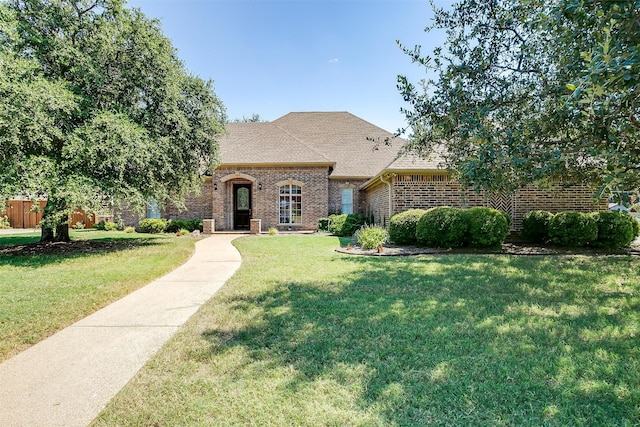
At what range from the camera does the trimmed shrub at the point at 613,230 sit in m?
10.3

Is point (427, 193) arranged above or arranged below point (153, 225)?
above

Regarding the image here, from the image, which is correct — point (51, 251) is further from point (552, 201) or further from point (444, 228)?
point (552, 201)

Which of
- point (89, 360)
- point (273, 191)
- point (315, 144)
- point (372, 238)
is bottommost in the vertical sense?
point (89, 360)

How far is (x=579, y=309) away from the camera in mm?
4637

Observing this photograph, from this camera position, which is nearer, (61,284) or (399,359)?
(399,359)

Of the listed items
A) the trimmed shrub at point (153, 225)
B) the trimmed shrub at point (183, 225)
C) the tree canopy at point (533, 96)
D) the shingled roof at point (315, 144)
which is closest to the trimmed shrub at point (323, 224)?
the shingled roof at point (315, 144)

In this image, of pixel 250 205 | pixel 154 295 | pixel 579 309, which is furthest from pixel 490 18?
pixel 250 205

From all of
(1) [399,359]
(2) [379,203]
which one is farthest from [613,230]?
(1) [399,359]

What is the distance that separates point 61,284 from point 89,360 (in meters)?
3.78

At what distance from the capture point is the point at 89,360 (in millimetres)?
3301

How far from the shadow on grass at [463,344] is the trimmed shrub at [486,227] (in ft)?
11.5

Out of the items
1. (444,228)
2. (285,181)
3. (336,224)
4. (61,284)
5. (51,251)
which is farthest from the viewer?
(285,181)

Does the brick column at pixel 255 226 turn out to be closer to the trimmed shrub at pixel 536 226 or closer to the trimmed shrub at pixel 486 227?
the trimmed shrub at pixel 486 227

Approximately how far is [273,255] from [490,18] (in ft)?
24.7
